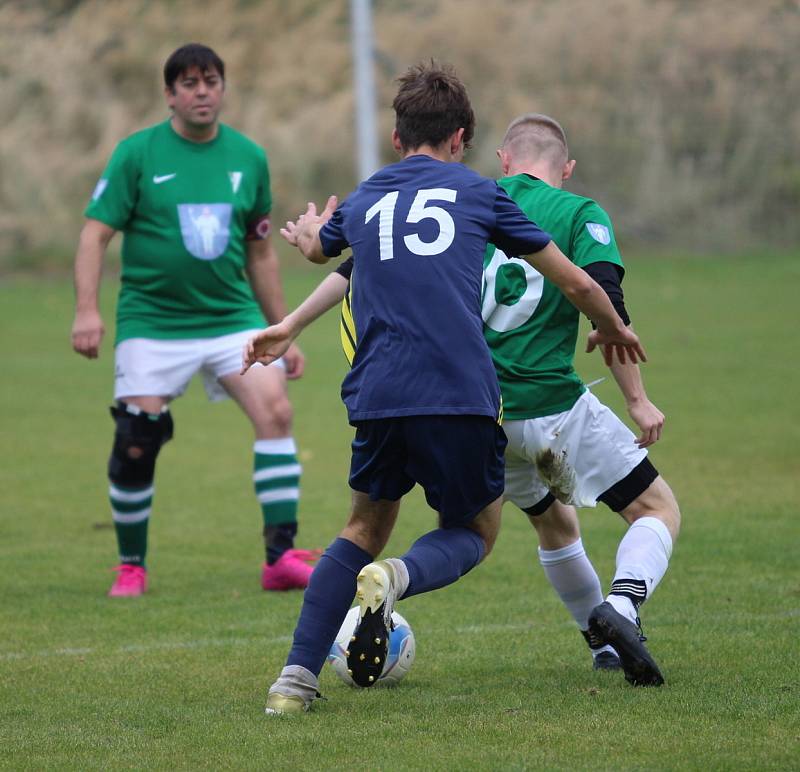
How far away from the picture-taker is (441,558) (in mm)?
4223

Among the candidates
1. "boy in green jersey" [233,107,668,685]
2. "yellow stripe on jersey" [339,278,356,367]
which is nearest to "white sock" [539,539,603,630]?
"boy in green jersey" [233,107,668,685]

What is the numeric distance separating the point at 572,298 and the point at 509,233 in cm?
26

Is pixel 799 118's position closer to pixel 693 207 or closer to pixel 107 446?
pixel 693 207

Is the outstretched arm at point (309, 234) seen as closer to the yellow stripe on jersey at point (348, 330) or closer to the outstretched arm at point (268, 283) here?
the yellow stripe on jersey at point (348, 330)

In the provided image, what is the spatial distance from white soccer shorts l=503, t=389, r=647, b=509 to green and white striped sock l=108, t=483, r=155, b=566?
8.17 feet

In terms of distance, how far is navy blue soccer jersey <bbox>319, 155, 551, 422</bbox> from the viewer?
13.4 ft

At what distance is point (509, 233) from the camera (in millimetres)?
4133

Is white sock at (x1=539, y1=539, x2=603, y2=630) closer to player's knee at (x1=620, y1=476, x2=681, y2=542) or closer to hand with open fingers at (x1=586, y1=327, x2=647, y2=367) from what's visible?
player's knee at (x1=620, y1=476, x2=681, y2=542)

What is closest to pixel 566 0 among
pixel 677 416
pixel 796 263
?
pixel 796 263

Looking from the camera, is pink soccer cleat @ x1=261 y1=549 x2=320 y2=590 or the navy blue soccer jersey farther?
pink soccer cleat @ x1=261 y1=549 x2=320 y2=590

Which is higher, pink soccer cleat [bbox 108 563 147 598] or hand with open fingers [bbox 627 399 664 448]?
hand with open fingers [bbox 627 399 664 448]

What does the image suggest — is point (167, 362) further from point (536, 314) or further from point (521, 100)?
point (521, 100)

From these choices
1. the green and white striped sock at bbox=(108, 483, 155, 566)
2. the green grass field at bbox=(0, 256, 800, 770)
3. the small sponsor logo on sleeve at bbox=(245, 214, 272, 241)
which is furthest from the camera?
the small sponsor logo on sleeve at bbox=(245, 214, 272, 241)

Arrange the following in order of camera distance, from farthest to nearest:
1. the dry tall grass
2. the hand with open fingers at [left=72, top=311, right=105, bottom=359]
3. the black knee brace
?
the dry tall grass, the black knee brace, the hand with open fingers at [left=72, top=311, right=105, bottom=359]
